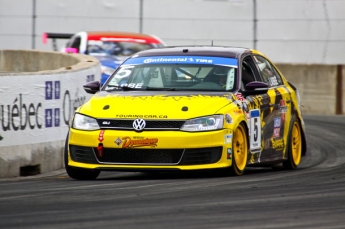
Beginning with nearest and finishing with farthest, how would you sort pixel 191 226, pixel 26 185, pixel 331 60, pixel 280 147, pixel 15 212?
pixel 191 226 → pixel 15 212 → pixel 26 185 → pixel 280 147 → pixel 331 60

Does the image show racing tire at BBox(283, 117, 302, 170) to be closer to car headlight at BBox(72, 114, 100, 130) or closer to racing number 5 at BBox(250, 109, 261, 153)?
racing number 5 at BBox(250, 109, 261, 153)

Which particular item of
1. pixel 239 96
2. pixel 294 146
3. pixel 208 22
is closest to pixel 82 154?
pixel 239 96

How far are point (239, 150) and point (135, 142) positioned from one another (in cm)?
116

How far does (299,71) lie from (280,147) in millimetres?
11467

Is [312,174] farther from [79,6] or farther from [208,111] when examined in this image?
[79,6]

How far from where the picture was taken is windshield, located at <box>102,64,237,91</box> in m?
11.5

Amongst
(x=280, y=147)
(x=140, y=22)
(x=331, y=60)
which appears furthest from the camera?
(x=140, y=22)

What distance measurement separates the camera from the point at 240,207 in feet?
27.0

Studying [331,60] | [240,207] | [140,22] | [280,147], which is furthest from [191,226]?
[140,22]

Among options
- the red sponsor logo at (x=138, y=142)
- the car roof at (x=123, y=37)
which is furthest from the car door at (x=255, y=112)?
the car roof at (x=123, y=37)

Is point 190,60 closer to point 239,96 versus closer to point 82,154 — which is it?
point 239,96

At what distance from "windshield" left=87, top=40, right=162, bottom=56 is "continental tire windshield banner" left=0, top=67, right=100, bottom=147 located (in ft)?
27.6

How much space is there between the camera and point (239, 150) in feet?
36.1

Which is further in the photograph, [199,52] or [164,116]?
[199,52]
